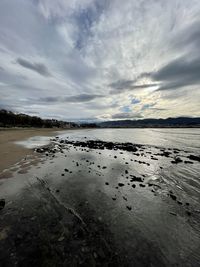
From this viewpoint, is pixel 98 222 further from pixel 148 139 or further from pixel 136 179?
pixel 148 139

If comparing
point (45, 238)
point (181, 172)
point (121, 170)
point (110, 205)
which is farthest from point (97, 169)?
point (45, 238)

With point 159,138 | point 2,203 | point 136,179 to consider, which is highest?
point 2,203

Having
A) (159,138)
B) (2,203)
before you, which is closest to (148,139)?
(159,138)

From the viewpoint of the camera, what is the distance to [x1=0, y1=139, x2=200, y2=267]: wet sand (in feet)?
14.4

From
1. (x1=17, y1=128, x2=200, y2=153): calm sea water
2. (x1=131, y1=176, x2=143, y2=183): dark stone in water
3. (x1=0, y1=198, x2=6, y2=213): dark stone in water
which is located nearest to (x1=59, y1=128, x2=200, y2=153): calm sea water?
(x1=17, y1=128, x2=200, y2=153): calm sea water

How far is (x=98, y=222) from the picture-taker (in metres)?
5.93

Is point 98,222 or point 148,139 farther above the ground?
point 98,222

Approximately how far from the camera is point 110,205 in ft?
24.0

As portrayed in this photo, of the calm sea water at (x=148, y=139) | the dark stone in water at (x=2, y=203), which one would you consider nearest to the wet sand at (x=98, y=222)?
the dark stone in water at (x=2, y=203)

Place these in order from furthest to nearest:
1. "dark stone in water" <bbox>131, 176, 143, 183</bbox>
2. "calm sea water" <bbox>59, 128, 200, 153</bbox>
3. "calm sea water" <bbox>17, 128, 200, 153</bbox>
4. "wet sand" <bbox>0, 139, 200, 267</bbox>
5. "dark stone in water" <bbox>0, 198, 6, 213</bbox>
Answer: "calm sea water" <bbox>59, 128, 200, 153</bbox>
"calm sea water" <bbox>17, 128, 200, 153</bbox>
"dark stone in water" <bbox>131, 176, 143, 183</bbox>
"dark stone in water" <bbox>0, 198, 6, 213</bbox>
"wet sand" <bbox>0, 139, 200, 267</bbox>

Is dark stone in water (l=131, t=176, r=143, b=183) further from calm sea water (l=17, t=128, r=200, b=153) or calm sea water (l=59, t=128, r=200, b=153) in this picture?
calm sea water (l=59, t=128, r=200, b=153)

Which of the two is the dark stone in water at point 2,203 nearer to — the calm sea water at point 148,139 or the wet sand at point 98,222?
the wet sand at point 98,222

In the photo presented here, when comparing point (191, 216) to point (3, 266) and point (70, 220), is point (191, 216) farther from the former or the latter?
point (3, 266)

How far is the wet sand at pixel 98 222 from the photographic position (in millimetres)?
4387
